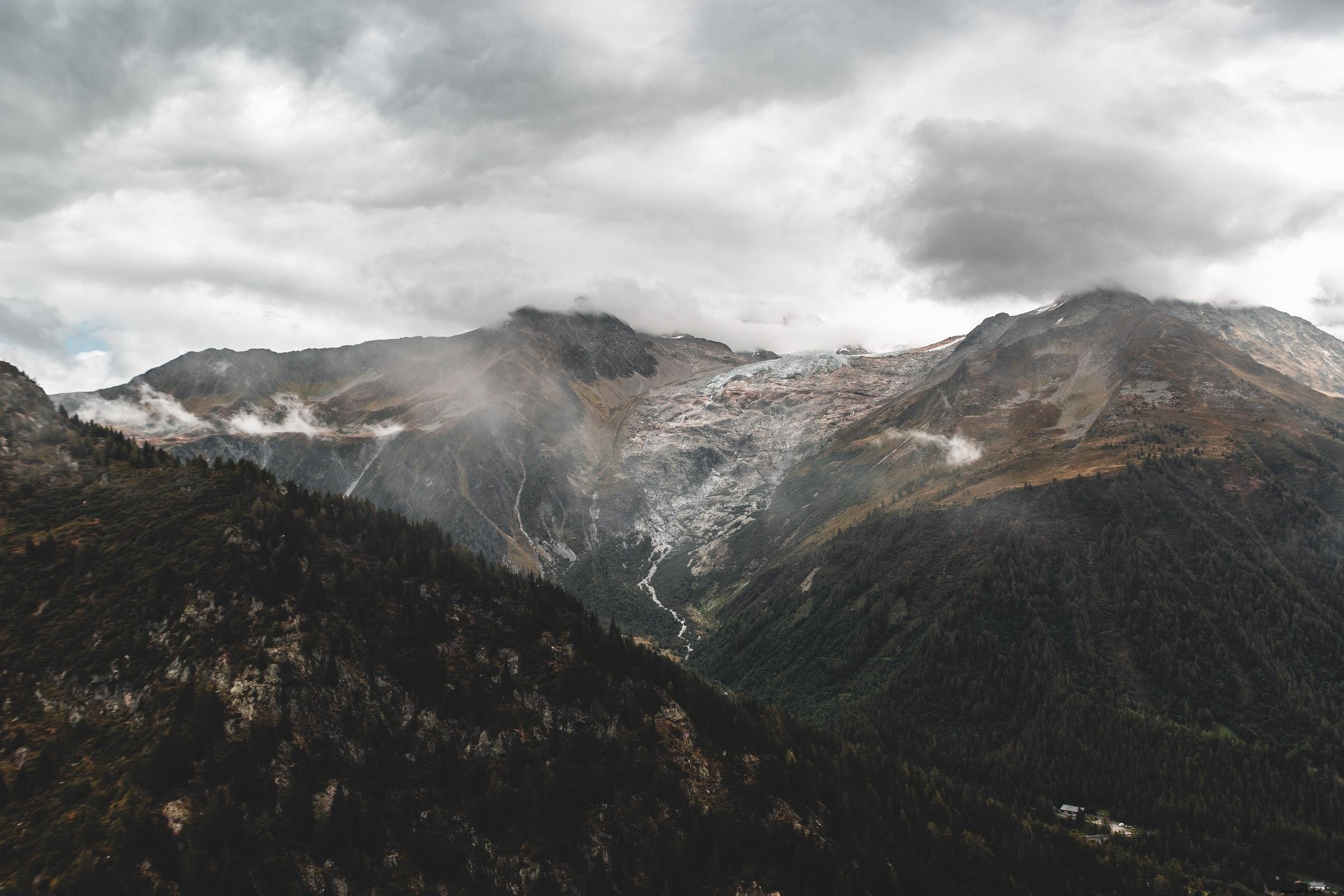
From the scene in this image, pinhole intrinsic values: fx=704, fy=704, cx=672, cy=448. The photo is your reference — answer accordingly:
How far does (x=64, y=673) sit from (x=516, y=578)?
80.9 meters

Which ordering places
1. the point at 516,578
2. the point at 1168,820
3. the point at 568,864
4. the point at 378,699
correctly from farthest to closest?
the point at 1168,820
the point at 516,578
the point at 378,699
the point at 568,864

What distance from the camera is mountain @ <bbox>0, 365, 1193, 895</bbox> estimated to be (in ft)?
329

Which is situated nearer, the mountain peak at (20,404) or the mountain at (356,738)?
the mountain at (356,738)

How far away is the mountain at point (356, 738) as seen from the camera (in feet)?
329

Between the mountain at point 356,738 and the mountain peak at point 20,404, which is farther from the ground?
the mountain peak at point 20,404

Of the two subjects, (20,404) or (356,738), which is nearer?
(356,738)

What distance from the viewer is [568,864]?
115875mm

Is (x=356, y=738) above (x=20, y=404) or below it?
below

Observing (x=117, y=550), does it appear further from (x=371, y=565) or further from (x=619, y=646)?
(x=619, y=646)

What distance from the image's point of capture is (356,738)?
4783 inches

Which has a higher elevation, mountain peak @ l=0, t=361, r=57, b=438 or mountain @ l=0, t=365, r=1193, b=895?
mountain peak @ l=0, t=361, r=57, b=438

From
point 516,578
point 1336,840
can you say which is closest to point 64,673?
point 516,578

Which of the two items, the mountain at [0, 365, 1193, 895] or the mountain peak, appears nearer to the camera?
the mountain at [0, 365, 1193, 895]

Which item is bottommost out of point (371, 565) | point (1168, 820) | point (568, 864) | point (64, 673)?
point (1168, 820)
